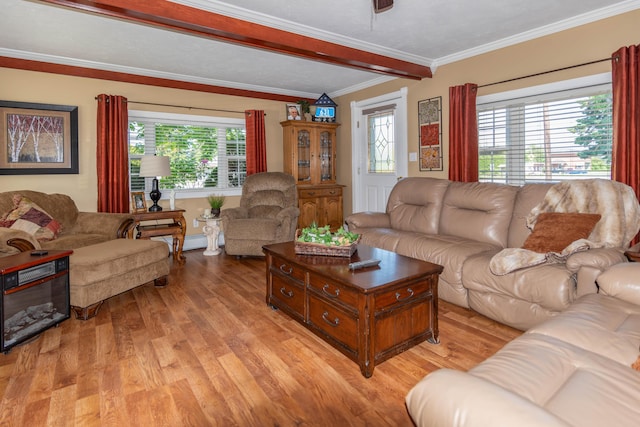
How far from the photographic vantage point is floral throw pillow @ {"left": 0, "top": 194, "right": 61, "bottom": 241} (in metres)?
3.35

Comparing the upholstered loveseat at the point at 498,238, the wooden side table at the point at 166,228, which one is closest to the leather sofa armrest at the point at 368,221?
the upholstered loveseat at the point at 498,238

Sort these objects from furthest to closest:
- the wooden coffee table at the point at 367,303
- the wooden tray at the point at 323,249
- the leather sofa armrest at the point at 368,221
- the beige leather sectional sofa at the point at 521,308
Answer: the leather sofa armrest at the point at 368,221
the wooden tray at the point at 323,249
the wooden coffee table at the point at 367,303
the beige leather sectional sofa at the point at 521,308

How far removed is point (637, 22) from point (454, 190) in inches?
76.1

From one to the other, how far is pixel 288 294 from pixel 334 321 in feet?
1.91

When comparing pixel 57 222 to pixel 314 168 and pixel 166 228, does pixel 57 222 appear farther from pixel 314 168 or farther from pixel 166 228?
pixel 314 168

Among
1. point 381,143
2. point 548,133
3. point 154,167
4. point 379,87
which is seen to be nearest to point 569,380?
point 548,133

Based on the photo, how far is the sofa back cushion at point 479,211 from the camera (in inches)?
124

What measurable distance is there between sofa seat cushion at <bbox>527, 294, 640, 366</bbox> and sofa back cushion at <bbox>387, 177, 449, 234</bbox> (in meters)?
1.89

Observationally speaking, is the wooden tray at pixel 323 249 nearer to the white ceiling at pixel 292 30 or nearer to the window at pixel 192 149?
the white ceiling at pixel 292 30

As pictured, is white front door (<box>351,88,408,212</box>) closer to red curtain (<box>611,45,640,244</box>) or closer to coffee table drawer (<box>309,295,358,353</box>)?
red curtain (<box>611,45,640,244</box>)

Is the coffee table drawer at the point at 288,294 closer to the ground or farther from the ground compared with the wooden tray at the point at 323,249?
closer to the ground

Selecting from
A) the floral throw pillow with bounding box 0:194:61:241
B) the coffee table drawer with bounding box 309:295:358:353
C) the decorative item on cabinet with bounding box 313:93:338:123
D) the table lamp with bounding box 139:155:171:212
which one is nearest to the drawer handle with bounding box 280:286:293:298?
the coffee table drawer with bounding box 309:295:358:353

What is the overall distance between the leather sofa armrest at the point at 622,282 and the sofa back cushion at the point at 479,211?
122 centimetres

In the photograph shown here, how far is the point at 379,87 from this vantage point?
5.38m
